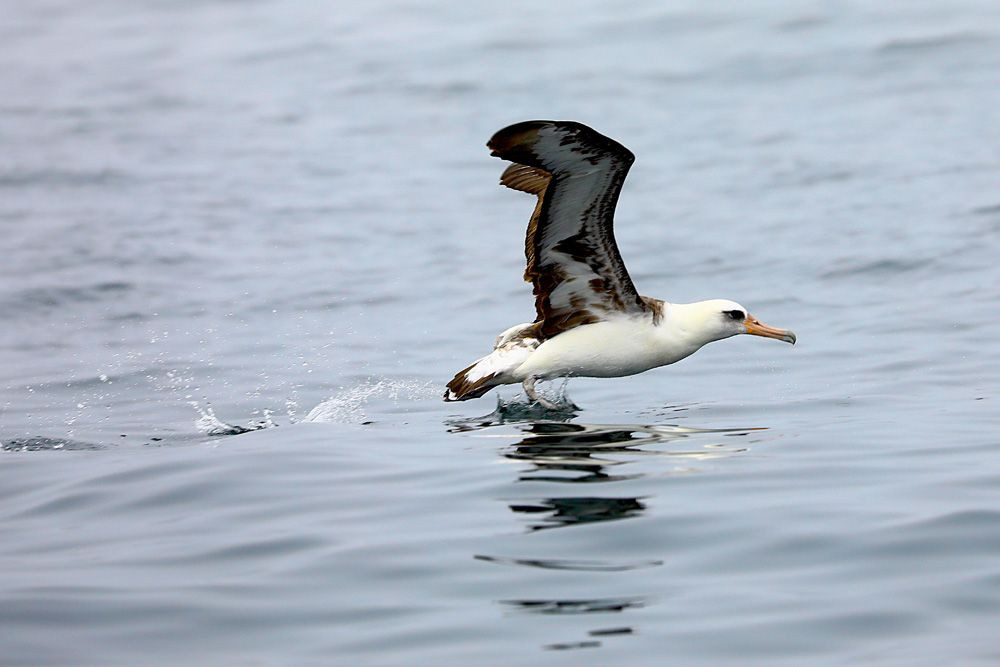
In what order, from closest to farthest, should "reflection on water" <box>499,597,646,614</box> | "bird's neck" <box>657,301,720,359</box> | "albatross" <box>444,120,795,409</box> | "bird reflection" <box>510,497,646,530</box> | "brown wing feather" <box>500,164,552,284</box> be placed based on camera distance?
"reflection on water" <box>499,597,646,614</box>
"bird reflection" <box>510,497,646,530</box>
"albatross" <box>444,120,795,409</box>
"bird's neck" <box>657,301,720,359</box>
"brown wing feather" <box>500,164,552,284</box>

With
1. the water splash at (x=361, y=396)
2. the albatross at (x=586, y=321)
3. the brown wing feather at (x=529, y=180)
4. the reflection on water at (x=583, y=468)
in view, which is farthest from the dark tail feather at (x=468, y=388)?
the brown wing feather at (x=529, y=180)

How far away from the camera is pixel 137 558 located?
21.9 feet

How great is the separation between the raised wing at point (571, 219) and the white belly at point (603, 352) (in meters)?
0.14

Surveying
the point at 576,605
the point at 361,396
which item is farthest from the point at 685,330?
the point at 576,605

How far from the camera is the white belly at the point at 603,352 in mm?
9953

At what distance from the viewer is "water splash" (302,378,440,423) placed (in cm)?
1072

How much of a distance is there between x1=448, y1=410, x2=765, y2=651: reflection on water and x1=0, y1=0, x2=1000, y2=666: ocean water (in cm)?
Result: 3

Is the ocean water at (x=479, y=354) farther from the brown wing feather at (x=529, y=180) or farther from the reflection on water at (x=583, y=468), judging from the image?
the brown wing feather at (x=529, y=180)

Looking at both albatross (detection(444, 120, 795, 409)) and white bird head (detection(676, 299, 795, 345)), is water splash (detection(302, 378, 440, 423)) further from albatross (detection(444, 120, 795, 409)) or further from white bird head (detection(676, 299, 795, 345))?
white bird head (detection(676, 299, 795, 345))

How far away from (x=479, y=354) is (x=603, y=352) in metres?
3.84

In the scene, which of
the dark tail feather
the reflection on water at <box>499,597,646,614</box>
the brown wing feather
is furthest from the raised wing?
the reflection on water at <box>499,597,646,614</box>

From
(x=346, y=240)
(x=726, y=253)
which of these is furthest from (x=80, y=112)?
(x=726, y=253)

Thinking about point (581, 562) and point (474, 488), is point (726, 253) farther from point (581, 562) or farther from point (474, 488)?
point (581, 562)

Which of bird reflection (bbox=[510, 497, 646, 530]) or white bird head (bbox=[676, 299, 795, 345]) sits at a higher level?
white bird head (bbox=[676, 299, 795, 345])
